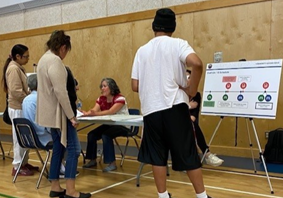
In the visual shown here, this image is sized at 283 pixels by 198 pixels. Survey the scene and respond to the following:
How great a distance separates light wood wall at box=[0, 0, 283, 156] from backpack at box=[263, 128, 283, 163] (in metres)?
0.35

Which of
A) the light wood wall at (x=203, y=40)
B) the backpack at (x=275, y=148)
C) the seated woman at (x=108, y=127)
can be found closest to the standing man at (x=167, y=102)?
the seated woman at (x=108, y=127)

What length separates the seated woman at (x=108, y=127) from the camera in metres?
3.86

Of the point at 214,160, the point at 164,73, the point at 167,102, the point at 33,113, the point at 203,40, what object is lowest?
the point at 214,160

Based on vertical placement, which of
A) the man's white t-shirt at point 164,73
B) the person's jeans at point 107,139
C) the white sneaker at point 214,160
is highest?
the man's white t-shirt at point 164,73

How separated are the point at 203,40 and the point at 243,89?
5.17 ft

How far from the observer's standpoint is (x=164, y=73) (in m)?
2.21

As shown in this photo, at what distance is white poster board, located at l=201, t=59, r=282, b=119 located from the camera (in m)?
3.14

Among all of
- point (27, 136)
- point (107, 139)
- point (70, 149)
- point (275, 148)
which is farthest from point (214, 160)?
point (27, 136)

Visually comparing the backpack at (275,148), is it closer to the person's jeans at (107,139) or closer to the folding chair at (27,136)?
the person's jeans at (107,139)

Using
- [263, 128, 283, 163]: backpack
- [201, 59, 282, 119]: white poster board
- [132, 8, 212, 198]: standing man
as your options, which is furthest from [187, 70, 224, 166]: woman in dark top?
[132, 8, 212, 198]: standing man

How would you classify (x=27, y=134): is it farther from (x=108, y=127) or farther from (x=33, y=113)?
(x=108, y=127)

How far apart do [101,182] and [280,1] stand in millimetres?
3117

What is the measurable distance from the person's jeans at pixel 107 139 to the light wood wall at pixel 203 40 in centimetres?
146

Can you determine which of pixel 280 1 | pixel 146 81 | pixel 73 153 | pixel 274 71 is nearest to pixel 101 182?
pixel 73 153
